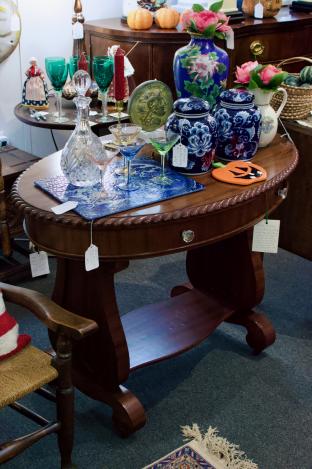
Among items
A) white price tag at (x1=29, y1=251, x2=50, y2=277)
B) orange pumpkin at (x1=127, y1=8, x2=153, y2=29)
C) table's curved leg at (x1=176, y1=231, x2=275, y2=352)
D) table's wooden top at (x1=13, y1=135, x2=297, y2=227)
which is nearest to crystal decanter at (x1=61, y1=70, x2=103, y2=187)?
table's wooden top at (x1=13, y1=135, x2=297, y2=227)

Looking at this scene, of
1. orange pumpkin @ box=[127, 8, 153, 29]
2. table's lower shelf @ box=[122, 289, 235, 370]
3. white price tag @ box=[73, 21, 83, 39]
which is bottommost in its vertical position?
table's lower shelf @ box=[122, 289, 235, 370]

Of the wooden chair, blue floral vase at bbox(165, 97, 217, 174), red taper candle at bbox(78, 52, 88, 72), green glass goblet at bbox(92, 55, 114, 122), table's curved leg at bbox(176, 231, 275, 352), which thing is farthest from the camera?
red taper candle at bbox(78, 52, 88, 72)

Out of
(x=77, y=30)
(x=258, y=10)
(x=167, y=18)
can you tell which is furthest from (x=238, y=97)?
(x=258, y=10)

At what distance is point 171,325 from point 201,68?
99cm

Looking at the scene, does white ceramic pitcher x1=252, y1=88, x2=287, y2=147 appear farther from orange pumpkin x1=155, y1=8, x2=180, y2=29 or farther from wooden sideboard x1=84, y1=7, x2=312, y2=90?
orange pumpkin x1=155, y1=8, x2=180, y2=29

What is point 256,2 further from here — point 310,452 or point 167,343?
point 310,452

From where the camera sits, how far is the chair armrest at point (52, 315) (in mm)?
1666

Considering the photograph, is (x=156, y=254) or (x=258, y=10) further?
(x=258, y=10)

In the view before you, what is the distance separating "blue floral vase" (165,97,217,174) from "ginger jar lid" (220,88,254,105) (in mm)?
137

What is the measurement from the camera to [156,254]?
5.99 ft

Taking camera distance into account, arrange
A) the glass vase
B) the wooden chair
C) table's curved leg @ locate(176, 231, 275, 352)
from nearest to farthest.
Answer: the wooden chair, the glass vase, table's curved leg @ locate(176, 231, 275, 352)

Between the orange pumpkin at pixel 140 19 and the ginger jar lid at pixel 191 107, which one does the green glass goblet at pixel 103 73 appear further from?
the ginger jar lid at pixel 191 107

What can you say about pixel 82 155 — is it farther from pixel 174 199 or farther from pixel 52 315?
pixel 52 315

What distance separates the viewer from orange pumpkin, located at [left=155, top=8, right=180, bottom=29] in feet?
10.6
